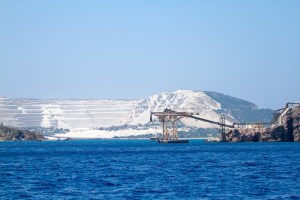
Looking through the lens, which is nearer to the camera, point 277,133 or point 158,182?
point 158,182

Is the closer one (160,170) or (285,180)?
(285,180)

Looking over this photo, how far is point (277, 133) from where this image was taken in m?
167

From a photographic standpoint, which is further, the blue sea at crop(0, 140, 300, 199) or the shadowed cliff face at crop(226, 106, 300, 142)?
the shadowed cliff face at crop(226, 106, 300, 142)

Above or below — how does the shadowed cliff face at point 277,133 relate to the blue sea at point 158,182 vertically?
above

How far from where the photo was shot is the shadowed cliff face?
162 meters

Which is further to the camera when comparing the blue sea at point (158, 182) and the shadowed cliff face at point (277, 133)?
the shadowed cliff face at point (277, 133)

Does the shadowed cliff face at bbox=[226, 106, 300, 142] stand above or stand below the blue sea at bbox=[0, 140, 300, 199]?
above

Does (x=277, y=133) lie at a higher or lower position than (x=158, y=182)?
higher

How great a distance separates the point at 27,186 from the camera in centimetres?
5697

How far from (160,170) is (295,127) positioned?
95.3 m

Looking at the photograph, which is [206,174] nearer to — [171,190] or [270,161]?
[171,190]

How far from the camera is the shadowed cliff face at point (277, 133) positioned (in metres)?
162

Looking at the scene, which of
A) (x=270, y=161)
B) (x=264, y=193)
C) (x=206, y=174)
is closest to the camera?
(x=264, y=193)

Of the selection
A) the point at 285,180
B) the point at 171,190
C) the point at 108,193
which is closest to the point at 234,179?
the point at 285,180
